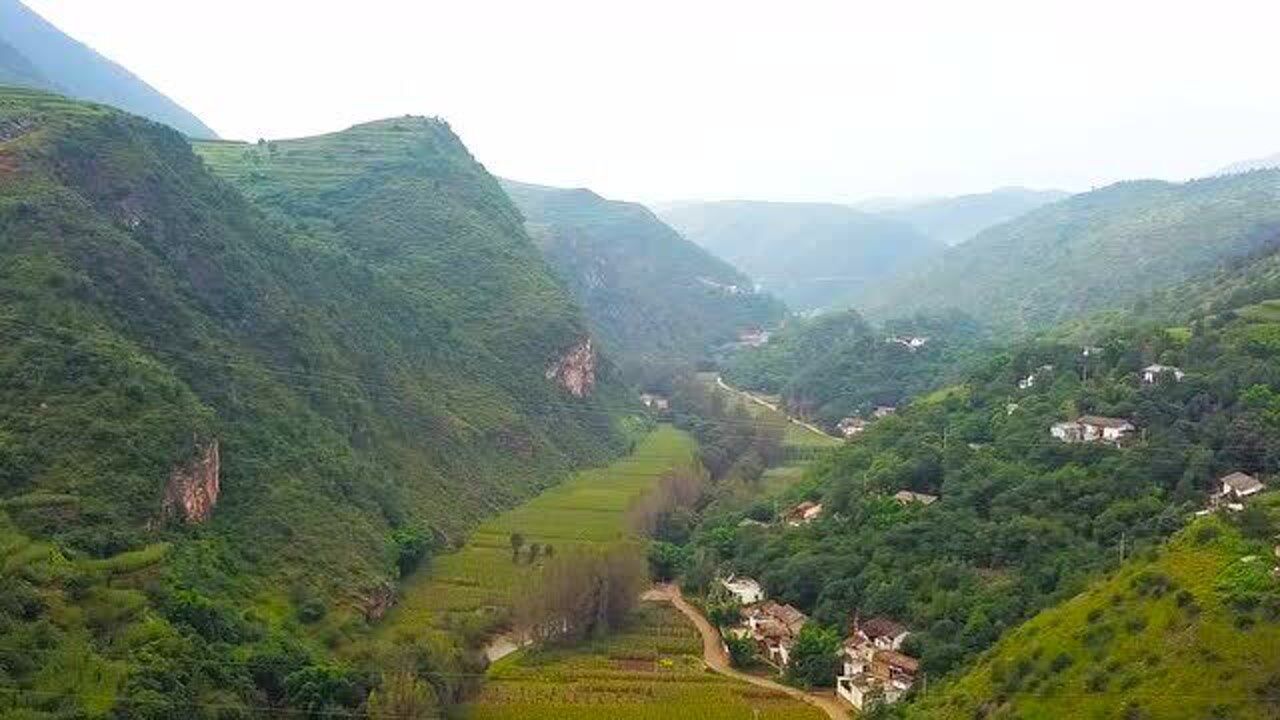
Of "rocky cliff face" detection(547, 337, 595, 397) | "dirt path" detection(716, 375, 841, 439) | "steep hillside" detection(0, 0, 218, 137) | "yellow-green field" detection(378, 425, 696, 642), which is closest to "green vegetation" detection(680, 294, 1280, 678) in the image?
"yellow-green field" detection(378, 425, 696, 642)

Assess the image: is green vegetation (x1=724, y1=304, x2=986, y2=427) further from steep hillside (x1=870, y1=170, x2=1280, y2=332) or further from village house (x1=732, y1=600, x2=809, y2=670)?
village house (x1=732, y1=600, x2=809, y2=670)

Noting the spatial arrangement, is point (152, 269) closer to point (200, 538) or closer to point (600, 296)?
point (200, 538)

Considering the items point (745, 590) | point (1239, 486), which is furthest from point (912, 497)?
point (1239, 486)

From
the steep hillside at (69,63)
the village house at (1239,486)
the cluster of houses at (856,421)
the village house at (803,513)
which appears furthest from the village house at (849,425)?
the steep hillside at (69,63)

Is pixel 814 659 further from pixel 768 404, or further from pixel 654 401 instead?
pixel 768 404

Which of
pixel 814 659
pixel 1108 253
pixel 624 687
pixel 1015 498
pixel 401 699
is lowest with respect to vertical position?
pixel 624 687

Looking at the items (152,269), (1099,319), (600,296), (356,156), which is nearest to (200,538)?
(152,269)

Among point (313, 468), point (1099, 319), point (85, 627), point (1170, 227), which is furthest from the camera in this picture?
point (1170, 227)

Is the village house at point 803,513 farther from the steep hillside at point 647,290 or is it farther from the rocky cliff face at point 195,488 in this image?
the steep hillside at point 647,290
